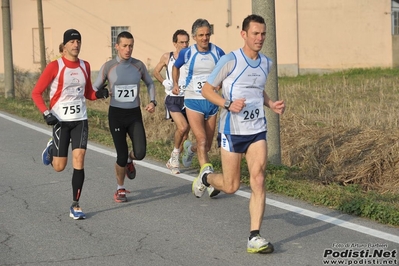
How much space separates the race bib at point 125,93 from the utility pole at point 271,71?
229 centimetres

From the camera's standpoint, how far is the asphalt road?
6727 millimetres

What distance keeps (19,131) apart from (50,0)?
86.6ft

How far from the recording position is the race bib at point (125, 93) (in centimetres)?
947

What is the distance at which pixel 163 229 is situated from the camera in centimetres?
783

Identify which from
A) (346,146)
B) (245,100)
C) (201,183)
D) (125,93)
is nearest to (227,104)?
(245,100)

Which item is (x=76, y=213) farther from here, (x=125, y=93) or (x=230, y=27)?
(x=230, y=27)

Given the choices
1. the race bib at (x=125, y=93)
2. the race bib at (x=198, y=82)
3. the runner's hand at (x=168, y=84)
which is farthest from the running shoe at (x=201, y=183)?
the runner's hand at (x=168, y=84)

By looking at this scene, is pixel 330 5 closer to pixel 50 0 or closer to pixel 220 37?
pixel 220 37

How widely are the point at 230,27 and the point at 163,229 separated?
3350cm

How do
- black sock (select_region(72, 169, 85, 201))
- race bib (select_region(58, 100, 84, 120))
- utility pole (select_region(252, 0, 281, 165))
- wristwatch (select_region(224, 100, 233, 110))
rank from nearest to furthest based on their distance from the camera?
wristwatch (select_region(224, 100, 233, 110)) < black sock (select_region(72, 169, 85, 201)) < race bib (select_region(58, 100, 84, 120)) < utility pole (select_region(252, 0, 281, 165))

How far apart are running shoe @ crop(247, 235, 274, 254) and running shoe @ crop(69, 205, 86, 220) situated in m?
2.32

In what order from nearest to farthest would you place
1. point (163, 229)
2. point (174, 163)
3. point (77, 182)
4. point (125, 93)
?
1. point (163, 229)
2. point (77, 182)
3. point (125, 93)
4. point (174, 163)

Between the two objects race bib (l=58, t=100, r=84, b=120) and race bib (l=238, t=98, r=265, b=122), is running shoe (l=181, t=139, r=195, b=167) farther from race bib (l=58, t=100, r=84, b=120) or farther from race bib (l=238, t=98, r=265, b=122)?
race bib (l=238, t=98, r=265, b=122)

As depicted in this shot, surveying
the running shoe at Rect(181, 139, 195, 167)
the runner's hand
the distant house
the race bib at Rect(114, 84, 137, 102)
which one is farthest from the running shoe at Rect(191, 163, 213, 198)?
the distant house
